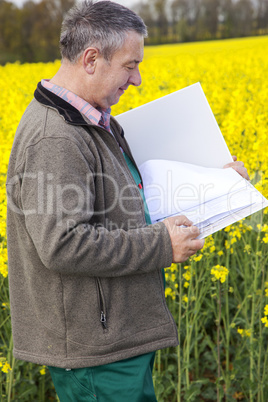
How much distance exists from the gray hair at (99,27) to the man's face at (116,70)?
16 mm

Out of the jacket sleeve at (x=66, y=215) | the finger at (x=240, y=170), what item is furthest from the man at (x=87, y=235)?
the finger at (x=240, y=170)

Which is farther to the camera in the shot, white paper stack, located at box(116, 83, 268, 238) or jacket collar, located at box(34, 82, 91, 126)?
white paper stack, located at box(116, 83, 268, 238)

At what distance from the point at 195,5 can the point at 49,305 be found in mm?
34925

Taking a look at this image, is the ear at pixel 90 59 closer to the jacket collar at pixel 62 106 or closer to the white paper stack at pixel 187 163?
the jacket collar at pixel 62 106

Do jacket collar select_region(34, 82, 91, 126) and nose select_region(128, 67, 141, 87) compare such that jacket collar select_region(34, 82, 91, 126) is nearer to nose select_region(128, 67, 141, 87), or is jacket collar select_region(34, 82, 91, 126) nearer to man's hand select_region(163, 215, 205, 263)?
nose select_region(128, 67, 141, 87)

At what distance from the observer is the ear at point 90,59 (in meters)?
1.32

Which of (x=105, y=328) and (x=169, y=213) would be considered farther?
(x=169, y=213)

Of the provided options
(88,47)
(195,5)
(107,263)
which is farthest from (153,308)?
(195,5)

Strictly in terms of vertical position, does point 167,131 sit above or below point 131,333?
above

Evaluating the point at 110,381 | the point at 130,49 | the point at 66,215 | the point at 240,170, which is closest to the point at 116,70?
the point at 130,49

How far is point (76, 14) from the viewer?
1.36m

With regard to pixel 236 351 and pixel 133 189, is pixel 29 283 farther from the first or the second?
pixel 236 351

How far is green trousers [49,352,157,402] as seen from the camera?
1.42 metres

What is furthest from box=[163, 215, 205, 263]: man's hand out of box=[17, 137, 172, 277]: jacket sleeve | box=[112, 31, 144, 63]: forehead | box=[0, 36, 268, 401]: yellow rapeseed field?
box=[0, 36, 268, 401]: yellow rapeseed field
